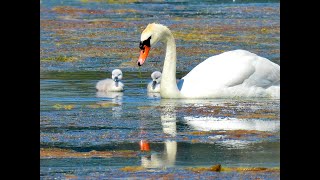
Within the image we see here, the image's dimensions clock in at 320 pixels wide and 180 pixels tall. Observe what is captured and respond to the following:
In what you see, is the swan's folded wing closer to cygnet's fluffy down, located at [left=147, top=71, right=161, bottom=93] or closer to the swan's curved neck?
the swan's curved neck

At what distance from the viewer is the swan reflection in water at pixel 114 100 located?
1359 centimetres

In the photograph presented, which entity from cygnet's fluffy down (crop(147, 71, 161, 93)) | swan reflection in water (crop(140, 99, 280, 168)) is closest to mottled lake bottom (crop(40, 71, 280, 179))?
swan reflection in water (crop(140, 99, 280, 168))

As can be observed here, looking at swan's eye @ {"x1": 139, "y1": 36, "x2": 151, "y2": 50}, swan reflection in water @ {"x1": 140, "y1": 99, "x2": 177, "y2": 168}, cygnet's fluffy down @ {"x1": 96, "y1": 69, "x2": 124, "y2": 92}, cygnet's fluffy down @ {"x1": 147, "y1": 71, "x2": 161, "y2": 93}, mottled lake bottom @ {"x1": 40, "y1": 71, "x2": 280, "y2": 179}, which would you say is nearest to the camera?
mottled lake bottom @ {"x1": 40, "y1": 71, "x2": 280, "y2": 179}

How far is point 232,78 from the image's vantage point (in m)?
15.2

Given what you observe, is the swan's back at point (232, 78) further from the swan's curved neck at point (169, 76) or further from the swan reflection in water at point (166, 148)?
the swan reflection in water at point (166, 148)

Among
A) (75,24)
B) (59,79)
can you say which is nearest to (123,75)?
(59,79)

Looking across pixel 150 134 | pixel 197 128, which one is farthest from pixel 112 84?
pixel 150 134

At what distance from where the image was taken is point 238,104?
14516 mm

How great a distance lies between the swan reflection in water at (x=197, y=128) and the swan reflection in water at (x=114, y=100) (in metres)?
0.54

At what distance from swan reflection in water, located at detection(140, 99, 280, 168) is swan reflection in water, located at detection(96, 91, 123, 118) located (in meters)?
0.54

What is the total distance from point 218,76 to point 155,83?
48.5 inches

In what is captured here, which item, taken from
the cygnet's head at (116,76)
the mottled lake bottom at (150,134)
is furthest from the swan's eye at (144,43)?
the cygnet's head at (116,76)

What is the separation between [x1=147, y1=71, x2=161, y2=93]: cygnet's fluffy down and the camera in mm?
15961
